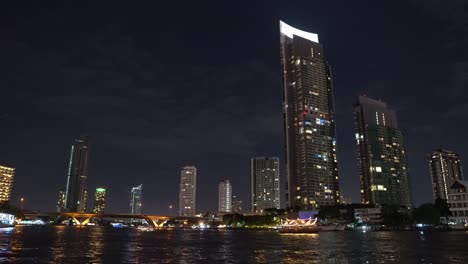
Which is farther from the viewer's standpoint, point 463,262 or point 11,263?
point 463,262

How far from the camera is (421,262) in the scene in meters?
54.1

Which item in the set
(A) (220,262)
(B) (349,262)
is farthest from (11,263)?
(B) (349,262)

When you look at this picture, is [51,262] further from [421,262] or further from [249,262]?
[421,262]

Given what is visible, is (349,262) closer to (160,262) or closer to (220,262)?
(220,262)

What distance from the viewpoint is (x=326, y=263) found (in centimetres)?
5269

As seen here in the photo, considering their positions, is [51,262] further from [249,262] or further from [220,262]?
[249,262]

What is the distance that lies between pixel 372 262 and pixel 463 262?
11.6m

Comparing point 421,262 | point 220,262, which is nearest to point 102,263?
point 220,262

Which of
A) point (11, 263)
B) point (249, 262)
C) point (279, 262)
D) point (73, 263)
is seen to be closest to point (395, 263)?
point (279, 262)

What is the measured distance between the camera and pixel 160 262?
5459cm

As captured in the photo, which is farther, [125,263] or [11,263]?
[125,263]

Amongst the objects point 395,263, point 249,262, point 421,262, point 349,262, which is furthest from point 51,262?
point 421,262

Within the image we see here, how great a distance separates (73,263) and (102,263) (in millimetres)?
3603

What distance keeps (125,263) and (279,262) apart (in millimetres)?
20480
